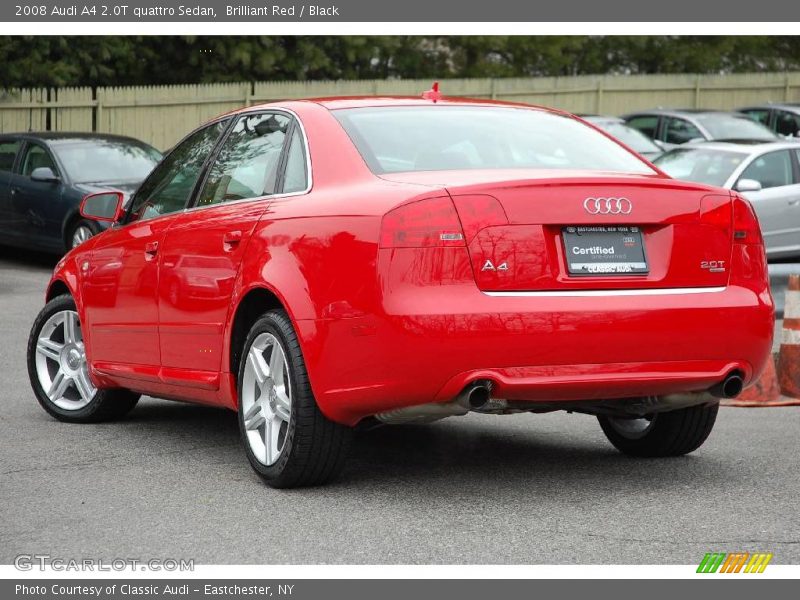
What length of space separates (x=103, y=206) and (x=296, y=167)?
199cm

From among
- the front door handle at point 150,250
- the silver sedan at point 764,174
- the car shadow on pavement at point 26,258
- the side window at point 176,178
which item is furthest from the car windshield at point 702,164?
the front door handle at point 150,250

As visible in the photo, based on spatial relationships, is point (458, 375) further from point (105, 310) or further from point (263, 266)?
point (105, 310)

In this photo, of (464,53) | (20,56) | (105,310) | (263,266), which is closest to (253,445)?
(263,266)

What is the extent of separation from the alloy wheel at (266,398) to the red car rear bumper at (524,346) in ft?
1.05

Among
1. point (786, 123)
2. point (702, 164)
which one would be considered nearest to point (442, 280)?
point (702, 164)

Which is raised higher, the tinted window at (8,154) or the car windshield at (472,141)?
the car windshield at (472,141)

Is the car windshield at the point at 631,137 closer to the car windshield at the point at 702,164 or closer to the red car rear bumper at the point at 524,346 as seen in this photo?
the car windshield at the point at 702,164

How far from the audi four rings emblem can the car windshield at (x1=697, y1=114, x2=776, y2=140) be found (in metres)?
20.2

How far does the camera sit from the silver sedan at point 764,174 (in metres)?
17.0

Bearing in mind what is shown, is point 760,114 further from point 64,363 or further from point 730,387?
point 730,387

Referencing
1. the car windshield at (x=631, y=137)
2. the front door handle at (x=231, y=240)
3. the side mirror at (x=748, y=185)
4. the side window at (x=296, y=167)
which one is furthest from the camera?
the car windshield at (x=631, y=137)

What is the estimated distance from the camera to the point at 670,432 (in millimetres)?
6969

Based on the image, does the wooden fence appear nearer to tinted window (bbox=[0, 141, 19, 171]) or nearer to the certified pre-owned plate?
tinted window (bbox=[0, 141, 19, 171])

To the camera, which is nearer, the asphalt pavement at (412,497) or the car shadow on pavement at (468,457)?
the asphalt pavement at (412,497)
